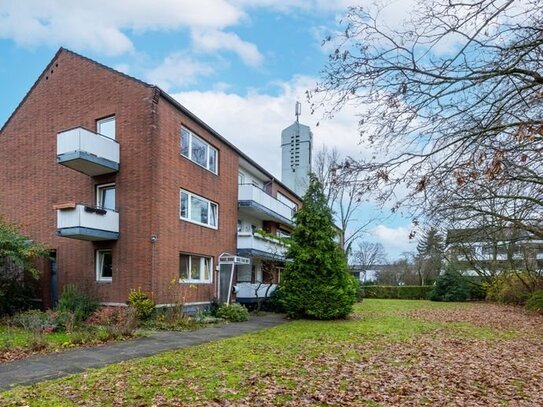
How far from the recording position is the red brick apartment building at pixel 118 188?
54.5 feet

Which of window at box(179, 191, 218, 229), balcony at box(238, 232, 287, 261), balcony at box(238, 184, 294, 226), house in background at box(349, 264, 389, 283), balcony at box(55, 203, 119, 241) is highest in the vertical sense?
balcony at box(238, 184, 294, 226)

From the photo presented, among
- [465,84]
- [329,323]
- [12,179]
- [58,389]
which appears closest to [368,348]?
[329,323]

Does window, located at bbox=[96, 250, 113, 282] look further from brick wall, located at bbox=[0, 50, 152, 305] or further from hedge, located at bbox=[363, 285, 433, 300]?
hedge, located at bbox=[363, 285, 433, 300]

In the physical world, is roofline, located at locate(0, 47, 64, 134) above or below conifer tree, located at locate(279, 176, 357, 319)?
above

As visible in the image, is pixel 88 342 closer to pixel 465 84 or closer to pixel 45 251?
pixel 45 251

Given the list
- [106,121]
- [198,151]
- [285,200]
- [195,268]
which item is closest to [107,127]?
[106,121]

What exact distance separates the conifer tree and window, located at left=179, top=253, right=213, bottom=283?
3.78 m

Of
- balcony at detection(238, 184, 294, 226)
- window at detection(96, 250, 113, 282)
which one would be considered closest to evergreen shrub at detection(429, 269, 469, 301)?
balcony at detection(238, 184, 294, 226)

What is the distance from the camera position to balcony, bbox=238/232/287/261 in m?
23.3

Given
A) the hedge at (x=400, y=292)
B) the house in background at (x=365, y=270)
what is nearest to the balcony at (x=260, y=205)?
the hedge at (x=400, y=292)

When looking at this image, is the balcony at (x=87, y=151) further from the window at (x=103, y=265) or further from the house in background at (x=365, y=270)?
the house in background at (x=365, y=270)

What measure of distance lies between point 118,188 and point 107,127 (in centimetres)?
290

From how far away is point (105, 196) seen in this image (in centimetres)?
1817

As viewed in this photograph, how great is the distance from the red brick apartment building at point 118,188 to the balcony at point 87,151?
0.14ft
